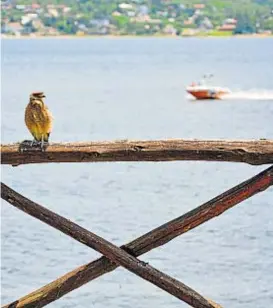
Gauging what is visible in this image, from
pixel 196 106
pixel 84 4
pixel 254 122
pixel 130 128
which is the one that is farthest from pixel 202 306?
pixel 84 4

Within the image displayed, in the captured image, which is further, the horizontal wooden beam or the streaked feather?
the streaked feather

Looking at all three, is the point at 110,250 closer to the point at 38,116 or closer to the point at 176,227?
the point at 176,227

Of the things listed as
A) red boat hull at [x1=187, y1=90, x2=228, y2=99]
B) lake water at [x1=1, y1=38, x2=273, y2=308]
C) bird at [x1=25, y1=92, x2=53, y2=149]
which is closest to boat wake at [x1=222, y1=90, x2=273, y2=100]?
red boat hull at [x1=187, y1=90, x2=228, y2=99]

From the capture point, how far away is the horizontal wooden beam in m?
5.20

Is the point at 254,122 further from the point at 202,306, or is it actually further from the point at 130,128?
the point at 202,306

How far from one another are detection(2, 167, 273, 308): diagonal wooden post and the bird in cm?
68

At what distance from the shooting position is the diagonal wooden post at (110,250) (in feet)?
17.4

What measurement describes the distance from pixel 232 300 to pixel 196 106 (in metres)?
31.6

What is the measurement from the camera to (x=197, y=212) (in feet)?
17.4

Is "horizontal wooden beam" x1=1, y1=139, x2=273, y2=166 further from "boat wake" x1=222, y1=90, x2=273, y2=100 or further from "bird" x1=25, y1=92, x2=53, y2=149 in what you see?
"boat wake" x1=222, y1=90, x2=273, y2=100

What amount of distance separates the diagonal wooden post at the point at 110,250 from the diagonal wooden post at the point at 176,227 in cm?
6

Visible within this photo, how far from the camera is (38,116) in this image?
18.6ft

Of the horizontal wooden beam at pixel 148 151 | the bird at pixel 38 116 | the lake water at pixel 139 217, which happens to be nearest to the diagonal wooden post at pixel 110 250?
the horizontal wooden beam at pixel 148 151

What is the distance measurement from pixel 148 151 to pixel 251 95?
139ft
